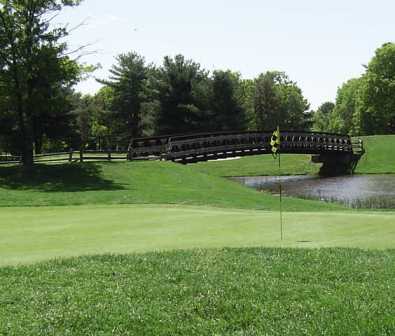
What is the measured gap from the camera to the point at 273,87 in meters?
113

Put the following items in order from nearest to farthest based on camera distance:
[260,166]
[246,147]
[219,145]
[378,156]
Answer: [219,145] < [246,147] < [378,156] < [260,166]

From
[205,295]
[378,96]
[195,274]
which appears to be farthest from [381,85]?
[205,295]

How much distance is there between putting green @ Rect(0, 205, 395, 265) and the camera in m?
12.8

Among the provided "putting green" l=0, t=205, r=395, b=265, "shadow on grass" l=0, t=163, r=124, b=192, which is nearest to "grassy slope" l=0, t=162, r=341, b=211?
"shadow on grass" l=0, t=163, r=124, b=192

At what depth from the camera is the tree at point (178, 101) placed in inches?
2901

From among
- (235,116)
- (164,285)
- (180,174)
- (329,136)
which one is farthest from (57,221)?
(235,116)

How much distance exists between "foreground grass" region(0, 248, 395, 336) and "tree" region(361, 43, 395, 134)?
8869 centimetres

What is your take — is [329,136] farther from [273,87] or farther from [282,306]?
[282,306]

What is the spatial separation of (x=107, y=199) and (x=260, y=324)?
20.1m

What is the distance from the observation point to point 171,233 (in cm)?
1460

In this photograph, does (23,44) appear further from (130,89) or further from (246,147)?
(130,89)

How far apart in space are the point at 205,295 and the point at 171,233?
550 centimetres

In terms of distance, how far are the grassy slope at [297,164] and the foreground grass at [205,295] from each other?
4981 cm

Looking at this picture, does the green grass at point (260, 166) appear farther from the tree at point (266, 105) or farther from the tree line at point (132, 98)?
Result: the tree at point (266, 105)
